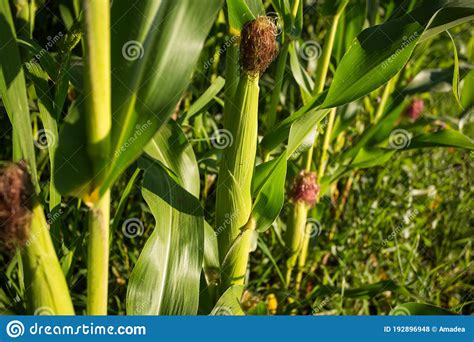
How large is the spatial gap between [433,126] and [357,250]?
851 mm

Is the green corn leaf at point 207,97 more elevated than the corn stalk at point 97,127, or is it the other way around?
the green corn leaf at point 207,97

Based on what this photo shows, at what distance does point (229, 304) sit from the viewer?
1.39m

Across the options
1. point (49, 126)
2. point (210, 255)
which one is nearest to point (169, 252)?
point (210, 255)

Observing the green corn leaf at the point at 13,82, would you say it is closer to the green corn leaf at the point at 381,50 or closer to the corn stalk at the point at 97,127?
the corn stalk at the point at 97,127

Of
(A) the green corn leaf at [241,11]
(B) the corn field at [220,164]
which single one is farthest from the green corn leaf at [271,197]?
(A) the green corn leaf at [241,11]

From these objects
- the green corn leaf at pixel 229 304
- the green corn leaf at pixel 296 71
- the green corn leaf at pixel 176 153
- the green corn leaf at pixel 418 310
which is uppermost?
the green corn leaf at pixel 296 71

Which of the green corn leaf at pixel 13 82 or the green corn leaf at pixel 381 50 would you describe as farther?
the green corn leaf at pixel 381 50

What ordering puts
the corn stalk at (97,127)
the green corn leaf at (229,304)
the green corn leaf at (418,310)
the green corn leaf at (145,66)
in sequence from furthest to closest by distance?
the green corn leaf at (418,310), the green corn leaf at (229,304), the green corn leaf at (145,66), the corn stalk at (97,127)

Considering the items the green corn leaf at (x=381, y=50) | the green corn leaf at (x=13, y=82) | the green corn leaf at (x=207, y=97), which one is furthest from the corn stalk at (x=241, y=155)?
the green corn leaf at (x=13, y=82)

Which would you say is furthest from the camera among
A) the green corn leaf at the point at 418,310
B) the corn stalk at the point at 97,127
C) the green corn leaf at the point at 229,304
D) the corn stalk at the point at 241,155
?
the green corn leaf at the point at 418,310

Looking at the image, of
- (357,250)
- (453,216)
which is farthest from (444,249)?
(357,250)

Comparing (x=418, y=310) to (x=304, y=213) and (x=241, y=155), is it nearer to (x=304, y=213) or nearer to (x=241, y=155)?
(x=304, y=213)

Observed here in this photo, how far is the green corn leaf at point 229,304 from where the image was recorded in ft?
4.53

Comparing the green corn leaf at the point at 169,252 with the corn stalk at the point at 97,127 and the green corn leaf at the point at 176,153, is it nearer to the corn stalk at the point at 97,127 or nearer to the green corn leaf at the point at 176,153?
the green corn leaf at the point at 176,153
